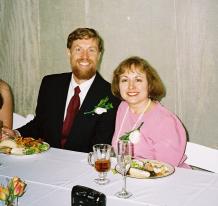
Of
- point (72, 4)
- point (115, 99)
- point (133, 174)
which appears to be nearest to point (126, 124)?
point (115, 99)

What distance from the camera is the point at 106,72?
14.8 ft

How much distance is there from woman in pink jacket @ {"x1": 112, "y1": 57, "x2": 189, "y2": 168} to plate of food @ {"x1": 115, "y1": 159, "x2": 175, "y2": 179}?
1.11ft

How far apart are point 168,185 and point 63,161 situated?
2.48 feet

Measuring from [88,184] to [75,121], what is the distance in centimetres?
112

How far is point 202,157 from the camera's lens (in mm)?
2725

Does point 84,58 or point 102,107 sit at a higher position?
point 84,58

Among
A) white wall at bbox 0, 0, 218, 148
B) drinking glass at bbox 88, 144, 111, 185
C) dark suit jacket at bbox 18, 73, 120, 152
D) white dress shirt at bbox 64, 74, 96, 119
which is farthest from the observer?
white wall at bbox 0, 0, 218, 148

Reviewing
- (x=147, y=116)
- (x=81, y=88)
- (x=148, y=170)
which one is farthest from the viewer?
(x=81, y=88)

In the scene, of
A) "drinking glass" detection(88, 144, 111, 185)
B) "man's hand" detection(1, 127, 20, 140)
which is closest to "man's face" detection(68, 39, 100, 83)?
"man's hand" detection(1, 127, 20, 140)

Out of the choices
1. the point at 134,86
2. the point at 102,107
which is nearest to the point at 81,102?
the point at 102,107

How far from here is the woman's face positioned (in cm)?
274

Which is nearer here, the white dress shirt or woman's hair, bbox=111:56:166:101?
woman's hair, bbox=111:56:166:101

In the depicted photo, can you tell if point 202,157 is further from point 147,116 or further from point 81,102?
point 81,102

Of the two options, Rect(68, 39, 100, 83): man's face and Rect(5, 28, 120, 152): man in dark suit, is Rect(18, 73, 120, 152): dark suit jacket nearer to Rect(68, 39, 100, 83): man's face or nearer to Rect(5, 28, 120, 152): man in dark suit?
Result: Rect(5, 28, 120, 152): man in dark suit
